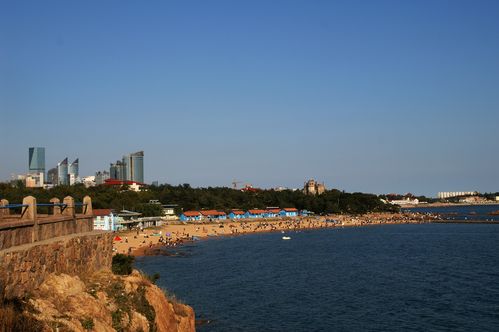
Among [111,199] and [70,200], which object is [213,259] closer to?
[70,200]

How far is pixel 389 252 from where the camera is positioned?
73250mm

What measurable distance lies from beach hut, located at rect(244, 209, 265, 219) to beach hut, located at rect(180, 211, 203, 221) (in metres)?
17.0

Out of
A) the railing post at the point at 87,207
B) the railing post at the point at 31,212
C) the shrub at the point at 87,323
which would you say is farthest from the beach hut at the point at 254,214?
the shrub at the point at 87,323

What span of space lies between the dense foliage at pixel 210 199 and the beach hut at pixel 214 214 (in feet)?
20.8

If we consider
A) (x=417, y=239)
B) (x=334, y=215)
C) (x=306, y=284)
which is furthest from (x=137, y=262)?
(x=334, y=215)

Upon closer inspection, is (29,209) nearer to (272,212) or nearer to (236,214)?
(236,214)

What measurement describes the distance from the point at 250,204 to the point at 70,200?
13948cm

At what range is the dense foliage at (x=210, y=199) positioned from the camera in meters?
112

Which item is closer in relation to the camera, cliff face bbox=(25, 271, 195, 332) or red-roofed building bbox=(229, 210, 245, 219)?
cliff face bbox=(25, 271, 195, 332)

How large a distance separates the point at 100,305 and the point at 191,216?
115m

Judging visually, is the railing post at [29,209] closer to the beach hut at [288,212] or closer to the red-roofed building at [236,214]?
the red-roofed building at [236,214]

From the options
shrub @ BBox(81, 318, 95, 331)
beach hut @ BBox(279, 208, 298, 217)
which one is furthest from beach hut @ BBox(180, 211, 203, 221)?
shrub @ BBox(81, 318, 95, 331)

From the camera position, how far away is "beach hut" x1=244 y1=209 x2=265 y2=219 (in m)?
144

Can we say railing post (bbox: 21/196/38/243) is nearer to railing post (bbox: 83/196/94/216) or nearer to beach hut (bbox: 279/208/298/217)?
railing post (bbox: 83/196/94/216)
